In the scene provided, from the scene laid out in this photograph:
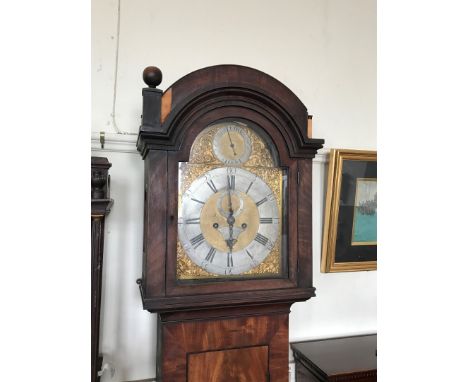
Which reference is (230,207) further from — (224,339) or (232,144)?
(224,339)

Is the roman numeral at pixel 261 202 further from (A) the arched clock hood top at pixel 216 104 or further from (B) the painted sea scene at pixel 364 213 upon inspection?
(B) the painted sea scene at pixel 364 213

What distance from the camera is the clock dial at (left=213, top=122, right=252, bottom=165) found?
1036 millimetres

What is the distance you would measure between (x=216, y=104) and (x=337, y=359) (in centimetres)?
99

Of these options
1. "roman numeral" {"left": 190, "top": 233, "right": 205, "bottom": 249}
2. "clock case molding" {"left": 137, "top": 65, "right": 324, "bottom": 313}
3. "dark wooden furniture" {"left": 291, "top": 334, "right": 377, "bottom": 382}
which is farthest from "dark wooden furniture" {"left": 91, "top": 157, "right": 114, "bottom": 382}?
"dark wooden furniture" {"left": 291, "top": 334, "right": 377, "bottom": 382}

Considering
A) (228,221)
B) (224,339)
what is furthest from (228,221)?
(224,339)

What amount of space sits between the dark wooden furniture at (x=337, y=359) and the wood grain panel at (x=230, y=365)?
282 millimetres

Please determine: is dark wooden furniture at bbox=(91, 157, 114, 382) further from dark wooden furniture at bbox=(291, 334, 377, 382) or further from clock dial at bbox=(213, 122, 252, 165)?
dark wooden furniture at bbox=(291, 334, 377, 382)

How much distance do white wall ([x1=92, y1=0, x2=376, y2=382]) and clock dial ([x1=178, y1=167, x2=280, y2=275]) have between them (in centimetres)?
35

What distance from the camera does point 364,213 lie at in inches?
60.9

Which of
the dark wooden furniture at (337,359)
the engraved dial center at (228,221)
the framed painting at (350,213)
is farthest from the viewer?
the framed painting at (350,213)

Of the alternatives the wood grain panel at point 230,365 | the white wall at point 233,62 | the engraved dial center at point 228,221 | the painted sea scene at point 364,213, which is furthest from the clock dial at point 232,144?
the painted sea scene at point 364,213

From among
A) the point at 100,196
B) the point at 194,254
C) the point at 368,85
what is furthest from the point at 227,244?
the point at 368,85

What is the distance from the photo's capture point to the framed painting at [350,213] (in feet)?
4.85
